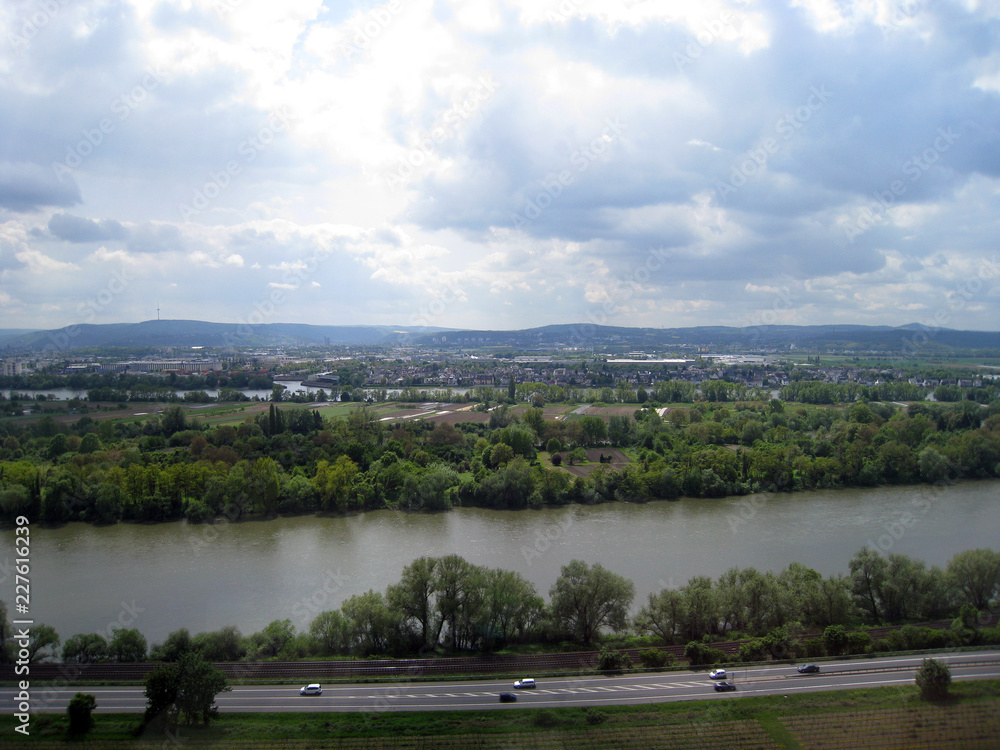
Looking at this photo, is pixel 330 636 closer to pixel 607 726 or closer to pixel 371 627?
pixel 371 627

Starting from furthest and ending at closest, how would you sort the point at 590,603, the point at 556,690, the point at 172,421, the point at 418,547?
the point at 172,421
the point at 418,547
the point at 590,603
the point at 556,690

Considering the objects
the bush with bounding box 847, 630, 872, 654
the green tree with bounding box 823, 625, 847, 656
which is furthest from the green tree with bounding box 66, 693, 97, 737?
the bush with bounding box 847, 630, 872, 654

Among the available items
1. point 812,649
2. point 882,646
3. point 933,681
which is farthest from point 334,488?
point 933,681

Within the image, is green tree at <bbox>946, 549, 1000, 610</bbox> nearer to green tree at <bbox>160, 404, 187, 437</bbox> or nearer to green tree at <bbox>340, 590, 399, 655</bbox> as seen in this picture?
green tree at <bbox>340, 590, 399, 655</bbox>

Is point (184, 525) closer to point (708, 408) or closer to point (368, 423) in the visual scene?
point (368, 423)

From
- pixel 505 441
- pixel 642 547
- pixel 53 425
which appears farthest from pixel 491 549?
pixel 53 425

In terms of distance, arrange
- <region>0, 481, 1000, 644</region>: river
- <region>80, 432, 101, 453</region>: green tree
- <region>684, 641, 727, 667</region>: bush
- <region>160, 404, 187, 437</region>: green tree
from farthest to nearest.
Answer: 1. <region>160, 404, 187, 437</region>: green tree
2. <region>80, 432, 101, 453</region>: green tree
3. <region>0, 481, 1000, 644</region>: river
4. <region>684, 641, 727, 667</region>: bush

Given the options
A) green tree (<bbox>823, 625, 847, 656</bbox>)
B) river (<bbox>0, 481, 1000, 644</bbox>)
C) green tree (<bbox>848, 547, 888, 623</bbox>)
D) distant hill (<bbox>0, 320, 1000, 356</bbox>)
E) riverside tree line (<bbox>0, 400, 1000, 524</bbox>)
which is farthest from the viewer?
distant hill (<bbox>0, 320, 1000, 356</bbox>)
